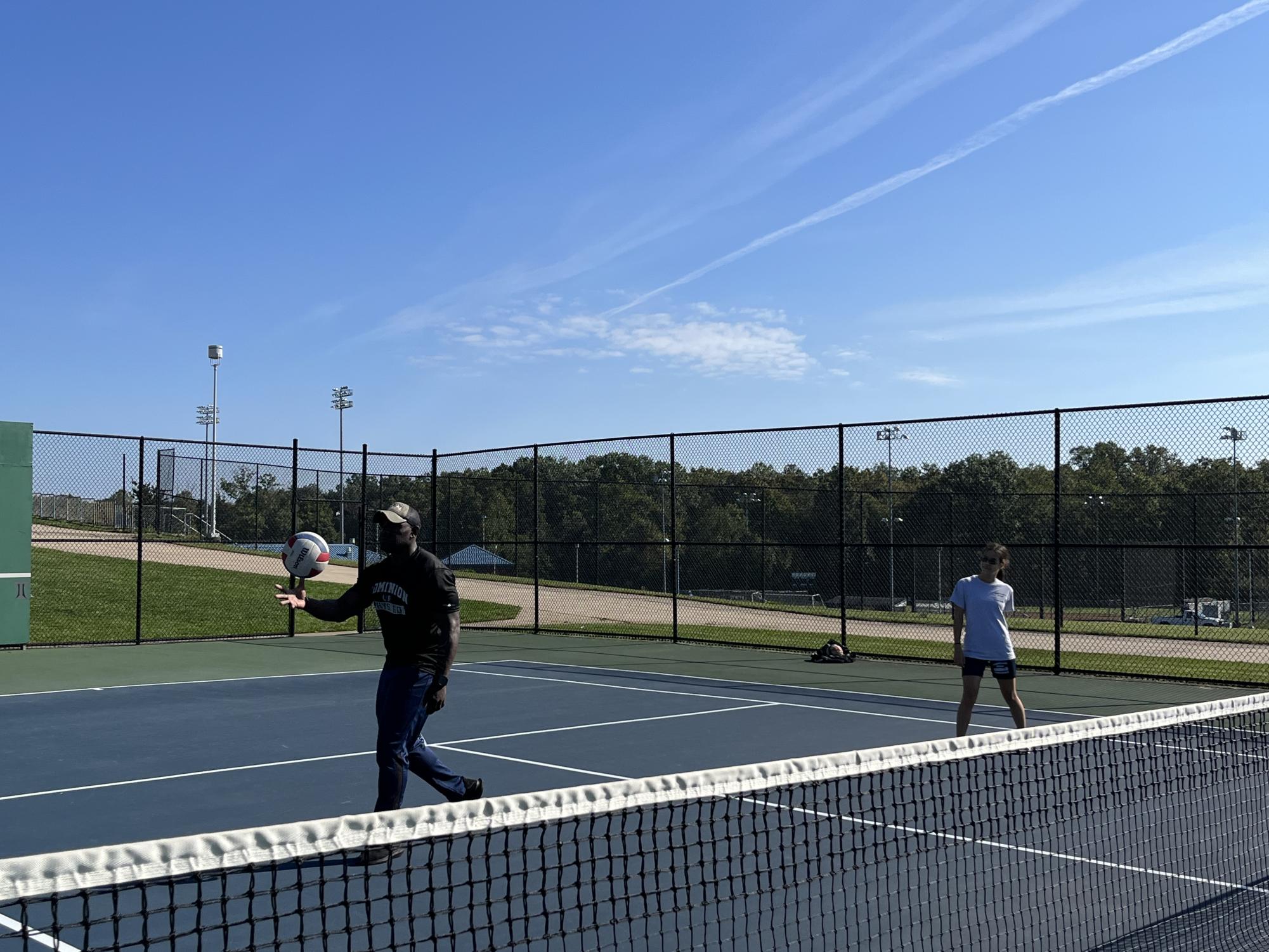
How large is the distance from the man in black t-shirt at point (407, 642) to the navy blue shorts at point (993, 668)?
176 inches

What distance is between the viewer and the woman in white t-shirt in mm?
9305

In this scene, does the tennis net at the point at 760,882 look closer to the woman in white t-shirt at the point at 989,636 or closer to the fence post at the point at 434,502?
the woman in white t-shirt at the point at 989,636

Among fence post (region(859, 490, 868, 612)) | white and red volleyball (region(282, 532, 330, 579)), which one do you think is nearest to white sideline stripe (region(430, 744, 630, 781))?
white and red volleyball (region(282, 532, 330, 579))

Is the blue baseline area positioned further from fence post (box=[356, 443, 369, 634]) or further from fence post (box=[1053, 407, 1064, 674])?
fence post (box=[356, 443, 369, 634])

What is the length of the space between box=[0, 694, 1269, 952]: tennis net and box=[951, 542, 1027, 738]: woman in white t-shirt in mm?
1828

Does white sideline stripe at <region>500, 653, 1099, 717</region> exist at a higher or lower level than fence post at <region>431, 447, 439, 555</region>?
lower

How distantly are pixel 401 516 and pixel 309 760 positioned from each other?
3574mm

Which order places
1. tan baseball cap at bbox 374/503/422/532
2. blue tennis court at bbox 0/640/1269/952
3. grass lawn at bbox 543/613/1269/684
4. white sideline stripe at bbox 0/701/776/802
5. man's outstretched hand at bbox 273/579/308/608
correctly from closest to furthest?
blue tennis court at bbox 0/640/1269/952 < tan baseball cap at bbox 374/503/422/532 < man's outstretched hand at bbox 273/579/308/608 < white sideline stripe at bbox 0/701/776/802 < grass lawn at bbox 543/613/1269/684

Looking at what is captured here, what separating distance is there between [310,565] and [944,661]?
12.1 m

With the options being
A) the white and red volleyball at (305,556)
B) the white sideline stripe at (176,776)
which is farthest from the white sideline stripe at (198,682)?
the white and red volleyball at (305,556)

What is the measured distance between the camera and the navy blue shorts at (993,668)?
367 inches

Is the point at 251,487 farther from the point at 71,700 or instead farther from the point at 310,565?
the point at 310,565

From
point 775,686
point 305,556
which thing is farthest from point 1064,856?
point 775,686

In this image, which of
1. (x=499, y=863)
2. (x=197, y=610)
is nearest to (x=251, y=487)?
(x=197, y=610)
